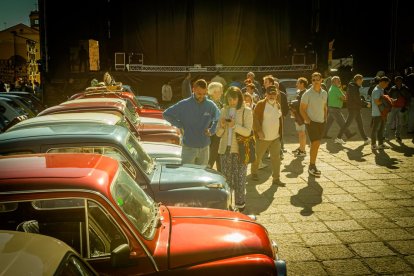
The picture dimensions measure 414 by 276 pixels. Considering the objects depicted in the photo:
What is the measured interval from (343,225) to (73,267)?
182 inches

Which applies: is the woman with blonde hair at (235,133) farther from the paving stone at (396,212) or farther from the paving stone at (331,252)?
the paving stone at (396,212)

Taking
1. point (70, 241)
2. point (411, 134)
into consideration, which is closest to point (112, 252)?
point (70, 241)

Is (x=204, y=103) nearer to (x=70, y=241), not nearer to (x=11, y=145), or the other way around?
(x=11, y=145)

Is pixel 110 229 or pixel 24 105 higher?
pixel 24 105

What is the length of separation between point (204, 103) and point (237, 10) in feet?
76.8

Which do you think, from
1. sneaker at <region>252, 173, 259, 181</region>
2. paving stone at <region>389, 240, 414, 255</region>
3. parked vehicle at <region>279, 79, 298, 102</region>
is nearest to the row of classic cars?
paving stone at <region>389, 240, 414, 255</region>

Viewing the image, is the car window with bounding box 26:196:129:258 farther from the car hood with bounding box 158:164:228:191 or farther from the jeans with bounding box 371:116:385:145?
the jeans with bounding box 371:116:385:145

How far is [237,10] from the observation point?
95.6ft

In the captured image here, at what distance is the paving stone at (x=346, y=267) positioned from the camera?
4902mm

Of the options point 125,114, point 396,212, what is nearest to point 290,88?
point 125,114

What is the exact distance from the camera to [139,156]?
534cm

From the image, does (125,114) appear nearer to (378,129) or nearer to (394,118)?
(378,129)

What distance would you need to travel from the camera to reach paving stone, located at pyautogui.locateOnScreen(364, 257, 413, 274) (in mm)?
4941

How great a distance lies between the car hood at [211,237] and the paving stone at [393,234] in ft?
8.96
